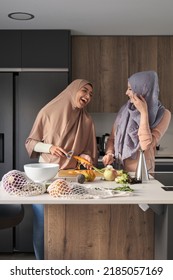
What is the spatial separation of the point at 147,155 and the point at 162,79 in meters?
1.67

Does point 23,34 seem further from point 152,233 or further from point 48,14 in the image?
point 152,233

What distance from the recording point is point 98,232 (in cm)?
208

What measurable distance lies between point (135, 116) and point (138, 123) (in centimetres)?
5

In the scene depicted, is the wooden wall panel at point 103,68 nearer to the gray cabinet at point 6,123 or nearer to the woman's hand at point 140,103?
the gray cabinet at point 6,123

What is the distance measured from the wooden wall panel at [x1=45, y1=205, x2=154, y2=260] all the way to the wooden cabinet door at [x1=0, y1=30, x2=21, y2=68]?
2025mm

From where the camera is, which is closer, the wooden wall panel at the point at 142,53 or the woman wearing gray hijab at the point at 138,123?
the woman wearing gray hijab at the point at 138,123

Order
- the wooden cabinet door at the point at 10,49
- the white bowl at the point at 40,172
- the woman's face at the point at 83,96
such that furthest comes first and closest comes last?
1. the wooden cabinet door at the point at 10,49
2. the woman's face at the point at 83,96
3. the white bowl at the point at 40,172

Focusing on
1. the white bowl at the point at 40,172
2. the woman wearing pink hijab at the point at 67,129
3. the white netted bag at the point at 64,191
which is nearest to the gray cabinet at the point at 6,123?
the woman wearing pink hijab at the point at 67,129

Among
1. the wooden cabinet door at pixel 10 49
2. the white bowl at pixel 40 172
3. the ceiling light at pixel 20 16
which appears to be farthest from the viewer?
the wooden cabinet door at pixel 10 49

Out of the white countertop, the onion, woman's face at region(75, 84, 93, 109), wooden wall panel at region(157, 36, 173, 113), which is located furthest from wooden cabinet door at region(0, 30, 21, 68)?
the white countertop

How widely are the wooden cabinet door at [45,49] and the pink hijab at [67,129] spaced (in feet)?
A: 3.45

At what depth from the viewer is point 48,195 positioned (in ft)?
5.46

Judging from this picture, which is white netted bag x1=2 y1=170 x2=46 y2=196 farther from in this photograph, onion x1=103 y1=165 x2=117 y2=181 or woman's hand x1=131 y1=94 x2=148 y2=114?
woman's hand x1=131 y1=94 x2=148 y2=114

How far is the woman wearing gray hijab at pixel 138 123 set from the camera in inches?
102
